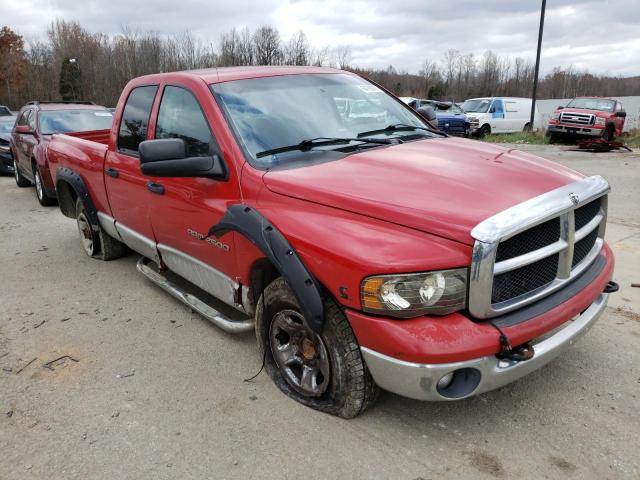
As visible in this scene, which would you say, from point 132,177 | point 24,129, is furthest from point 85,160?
point 24,129

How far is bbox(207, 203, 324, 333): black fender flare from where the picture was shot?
251 cm

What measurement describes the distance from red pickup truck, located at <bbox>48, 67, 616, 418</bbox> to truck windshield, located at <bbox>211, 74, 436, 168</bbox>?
0.5 inches

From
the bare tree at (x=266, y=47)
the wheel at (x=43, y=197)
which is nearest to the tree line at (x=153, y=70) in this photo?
the bare tree at (x=266, y=47)

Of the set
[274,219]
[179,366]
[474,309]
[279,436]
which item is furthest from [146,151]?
[474,309]

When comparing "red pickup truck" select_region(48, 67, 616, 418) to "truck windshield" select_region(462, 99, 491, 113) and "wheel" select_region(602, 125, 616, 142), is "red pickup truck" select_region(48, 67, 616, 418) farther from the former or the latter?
"truck windshield" select_region(462, 99, 491, 113)

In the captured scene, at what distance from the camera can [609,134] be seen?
1780 centimetres

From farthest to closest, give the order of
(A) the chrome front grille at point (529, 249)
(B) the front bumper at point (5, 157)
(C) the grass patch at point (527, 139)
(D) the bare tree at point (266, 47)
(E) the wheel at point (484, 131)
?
(D) the bare tree at point (266, 47) < (E) the wheel at point (484, 131) < (C) the grass patch at point (527, 139) < (B) the front bumper at point (5, 157) < (A) the chrome front grille at point (529, 249)

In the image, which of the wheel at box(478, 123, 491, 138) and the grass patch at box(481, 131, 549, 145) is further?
the wheel at box(478, 123, 491, 138)

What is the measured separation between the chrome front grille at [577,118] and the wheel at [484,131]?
4.63 m

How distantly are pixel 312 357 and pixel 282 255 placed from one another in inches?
25.6

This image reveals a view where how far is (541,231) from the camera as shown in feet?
8.18

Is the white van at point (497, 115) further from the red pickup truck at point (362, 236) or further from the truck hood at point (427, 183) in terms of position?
the truck hood at point (427, 183)

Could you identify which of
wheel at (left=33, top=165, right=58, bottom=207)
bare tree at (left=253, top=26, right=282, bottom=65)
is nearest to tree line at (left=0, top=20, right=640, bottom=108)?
bare tree at (left=253, top=26, right=282, bottom=65)

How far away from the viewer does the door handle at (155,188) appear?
3795 millimetres
